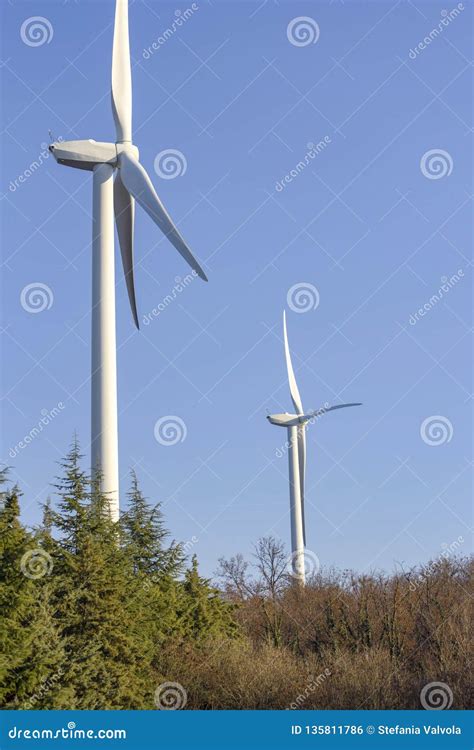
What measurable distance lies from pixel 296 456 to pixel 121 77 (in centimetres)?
2909

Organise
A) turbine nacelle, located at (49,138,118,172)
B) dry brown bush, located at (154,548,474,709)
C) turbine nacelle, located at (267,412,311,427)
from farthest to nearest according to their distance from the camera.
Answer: turbine nacelle, located at (267,412,311,427), turbine nacelle, located at (49,138,118,172), dry brown bush, located at (154,548,474,709)

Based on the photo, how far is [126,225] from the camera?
39.0 meters

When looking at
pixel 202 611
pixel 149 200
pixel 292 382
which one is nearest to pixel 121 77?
pixel 149 200

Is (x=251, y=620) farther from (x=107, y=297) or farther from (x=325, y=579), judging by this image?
(x=107, y=297)

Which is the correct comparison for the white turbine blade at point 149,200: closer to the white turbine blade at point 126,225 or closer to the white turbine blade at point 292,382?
the white turbine blade at point 126,225

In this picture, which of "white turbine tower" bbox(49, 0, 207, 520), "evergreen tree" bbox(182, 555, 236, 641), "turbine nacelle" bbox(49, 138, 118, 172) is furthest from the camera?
"turbine nacelle" bbox(49, 138, 118, 172)

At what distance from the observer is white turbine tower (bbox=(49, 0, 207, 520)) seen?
3362 centimetres

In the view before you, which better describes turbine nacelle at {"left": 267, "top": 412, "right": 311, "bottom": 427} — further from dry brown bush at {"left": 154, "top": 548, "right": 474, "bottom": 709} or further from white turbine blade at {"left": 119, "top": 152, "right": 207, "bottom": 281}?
white turbine blade at {"left": 119, "top": 152, "right": 207, "bottom": 281}

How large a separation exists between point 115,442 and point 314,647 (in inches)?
455

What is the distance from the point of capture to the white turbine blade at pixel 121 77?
3800cm

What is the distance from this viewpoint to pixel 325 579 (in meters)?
55.3

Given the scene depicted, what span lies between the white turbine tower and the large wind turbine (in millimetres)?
22698

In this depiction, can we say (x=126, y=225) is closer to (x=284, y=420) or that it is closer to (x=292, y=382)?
(x=292, y=382)

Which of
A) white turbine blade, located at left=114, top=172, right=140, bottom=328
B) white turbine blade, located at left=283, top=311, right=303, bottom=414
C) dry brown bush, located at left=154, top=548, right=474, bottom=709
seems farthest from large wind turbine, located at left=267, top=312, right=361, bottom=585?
white turbine blade, located at left=114, top=172, right=140, bottom=328
